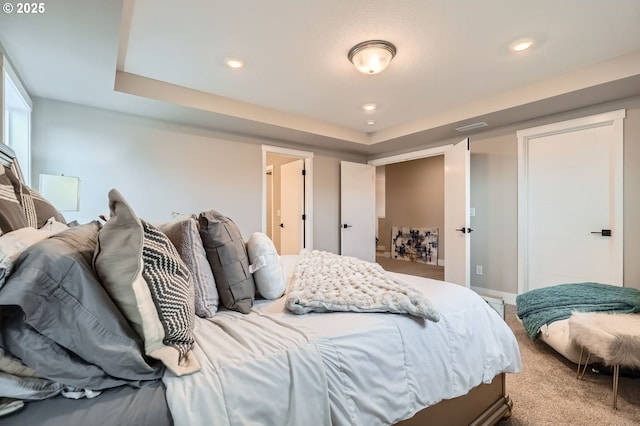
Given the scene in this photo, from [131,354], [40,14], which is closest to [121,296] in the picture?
[131,354]

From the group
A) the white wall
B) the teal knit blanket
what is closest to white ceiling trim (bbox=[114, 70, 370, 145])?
the white wall

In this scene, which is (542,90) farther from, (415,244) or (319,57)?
(415,244)

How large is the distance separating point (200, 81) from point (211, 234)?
2.23m

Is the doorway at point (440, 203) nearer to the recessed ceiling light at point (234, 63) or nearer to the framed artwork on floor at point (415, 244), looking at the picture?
the framed artwork on floor at point (415, 244)

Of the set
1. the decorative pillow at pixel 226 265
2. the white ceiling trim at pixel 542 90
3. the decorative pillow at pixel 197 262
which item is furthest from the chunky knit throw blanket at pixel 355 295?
the white ceiling trim at pixel 542 90

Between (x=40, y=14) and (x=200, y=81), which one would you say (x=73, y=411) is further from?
(x=200, y=81)

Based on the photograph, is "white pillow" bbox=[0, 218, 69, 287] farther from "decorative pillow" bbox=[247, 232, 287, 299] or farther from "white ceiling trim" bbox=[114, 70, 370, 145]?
"white ceiling trim" bbox=[114, 70, 370, 145]

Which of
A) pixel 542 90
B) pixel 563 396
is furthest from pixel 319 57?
pixel 563 396

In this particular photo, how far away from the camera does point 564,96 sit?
2.86 m

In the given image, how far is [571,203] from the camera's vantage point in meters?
3.31

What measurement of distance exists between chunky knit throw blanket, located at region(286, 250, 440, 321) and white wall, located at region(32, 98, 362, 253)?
8.51ft

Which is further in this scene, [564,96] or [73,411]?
[564,96]

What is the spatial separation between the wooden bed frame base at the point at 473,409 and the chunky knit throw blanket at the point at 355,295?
15.9 inches

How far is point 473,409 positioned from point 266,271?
1207 millimetres
